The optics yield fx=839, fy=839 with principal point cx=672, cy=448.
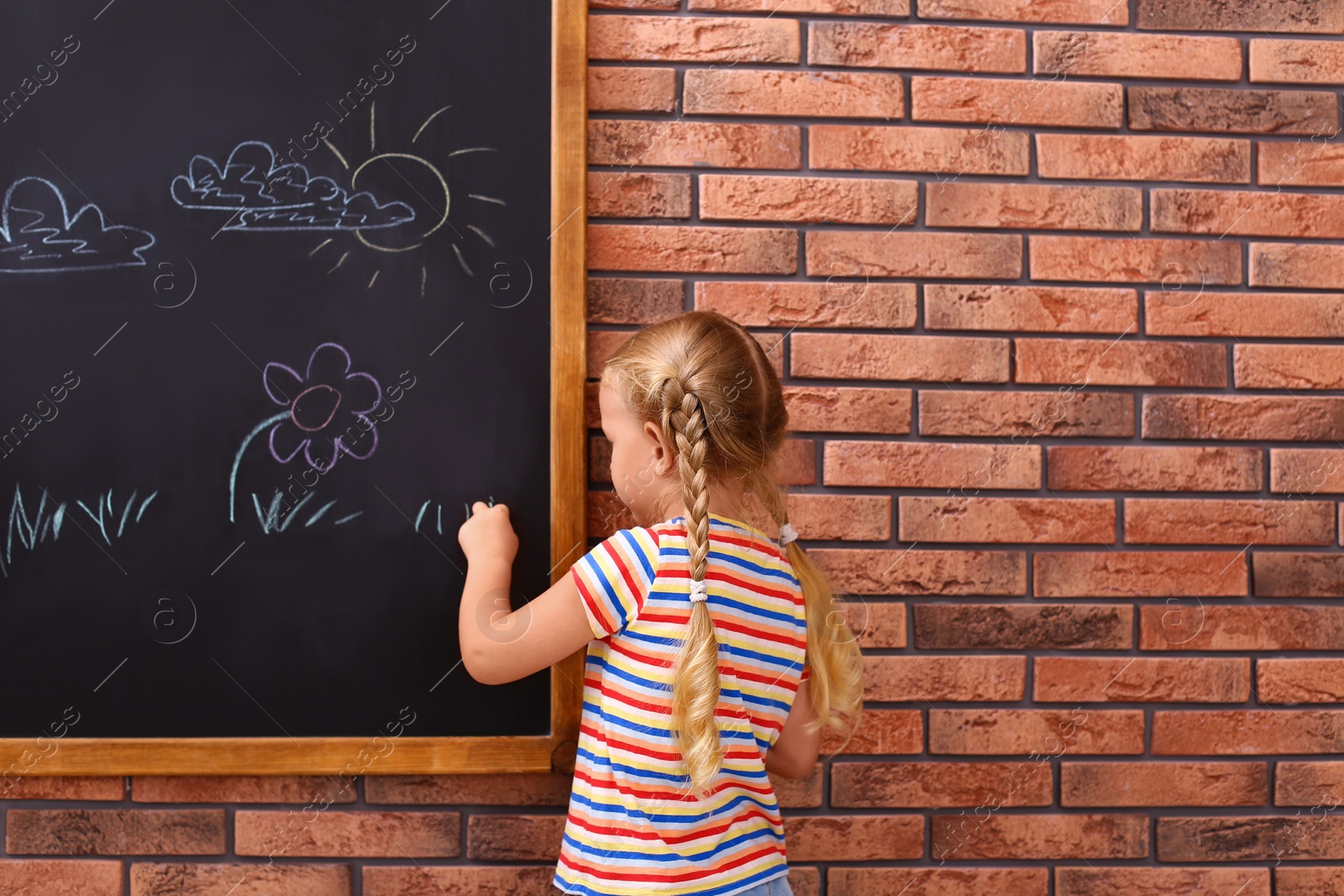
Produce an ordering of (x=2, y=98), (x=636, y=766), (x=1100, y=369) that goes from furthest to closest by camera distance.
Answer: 1. (x=1100, y=369)
2. (x=2, y=98)
3. (x=636, y=766)

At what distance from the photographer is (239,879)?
1.51m

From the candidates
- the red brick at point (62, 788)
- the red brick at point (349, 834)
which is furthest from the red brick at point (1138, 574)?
the red brick at point (62, 788)

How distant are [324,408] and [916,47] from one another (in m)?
1.26

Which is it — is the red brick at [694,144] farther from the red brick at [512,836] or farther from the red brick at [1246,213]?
the red brick at [512,836]

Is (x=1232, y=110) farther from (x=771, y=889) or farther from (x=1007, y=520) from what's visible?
(x=771, y=889)

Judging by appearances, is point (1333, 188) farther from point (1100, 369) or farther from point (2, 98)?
point (2, 98)

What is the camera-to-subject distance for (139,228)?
1.46 m

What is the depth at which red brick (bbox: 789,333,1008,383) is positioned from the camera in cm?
155

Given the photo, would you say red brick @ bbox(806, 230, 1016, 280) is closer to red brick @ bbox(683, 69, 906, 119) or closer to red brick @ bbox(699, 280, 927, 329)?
red brick @ bbox(699, 280, 927, 329)

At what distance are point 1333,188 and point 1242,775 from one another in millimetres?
1128

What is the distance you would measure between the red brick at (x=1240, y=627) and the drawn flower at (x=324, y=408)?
1.47 metres

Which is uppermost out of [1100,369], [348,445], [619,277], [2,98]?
[2,98]

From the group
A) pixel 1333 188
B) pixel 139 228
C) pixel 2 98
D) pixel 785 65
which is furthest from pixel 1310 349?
pixel 2 98

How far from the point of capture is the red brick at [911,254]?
155 centimetres
